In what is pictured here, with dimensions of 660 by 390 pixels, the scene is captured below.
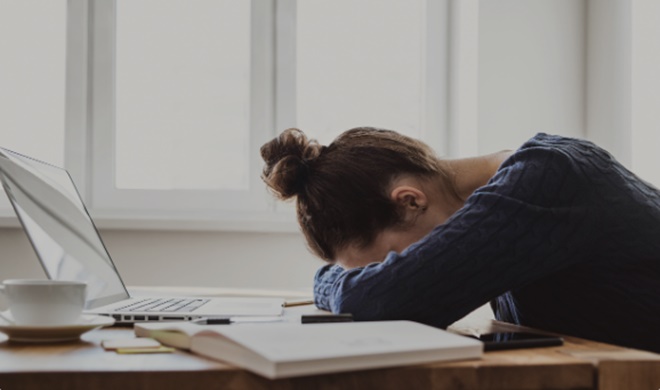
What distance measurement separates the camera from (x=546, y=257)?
969 mm

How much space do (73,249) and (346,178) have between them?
45 centimetres

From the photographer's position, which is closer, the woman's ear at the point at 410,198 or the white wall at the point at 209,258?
the woman's ear at the point at 410,198

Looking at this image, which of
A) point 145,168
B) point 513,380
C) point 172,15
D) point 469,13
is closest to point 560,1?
point 469,13

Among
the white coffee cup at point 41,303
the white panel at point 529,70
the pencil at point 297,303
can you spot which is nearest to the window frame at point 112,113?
the white panel at point 529,70

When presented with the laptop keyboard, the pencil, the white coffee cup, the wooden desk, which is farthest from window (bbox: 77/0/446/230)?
the wooden desk

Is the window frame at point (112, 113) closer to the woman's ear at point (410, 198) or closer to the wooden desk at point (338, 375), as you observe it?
the woman's ear at point (410, 198)

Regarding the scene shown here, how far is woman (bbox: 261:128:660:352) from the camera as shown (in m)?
0.95

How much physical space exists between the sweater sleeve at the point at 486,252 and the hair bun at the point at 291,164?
1.03 ft

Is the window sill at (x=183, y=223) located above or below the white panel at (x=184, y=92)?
below

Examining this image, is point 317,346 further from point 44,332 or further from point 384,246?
point 384,246

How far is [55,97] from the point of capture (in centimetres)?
264

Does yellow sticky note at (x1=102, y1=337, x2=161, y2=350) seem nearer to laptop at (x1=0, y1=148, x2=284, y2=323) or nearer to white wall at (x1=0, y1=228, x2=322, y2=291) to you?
laptop at (x1=0, y1=148, x2=284, y2=323)

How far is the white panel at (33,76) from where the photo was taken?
8.63 feet

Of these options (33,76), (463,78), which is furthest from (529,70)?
(33,76)
